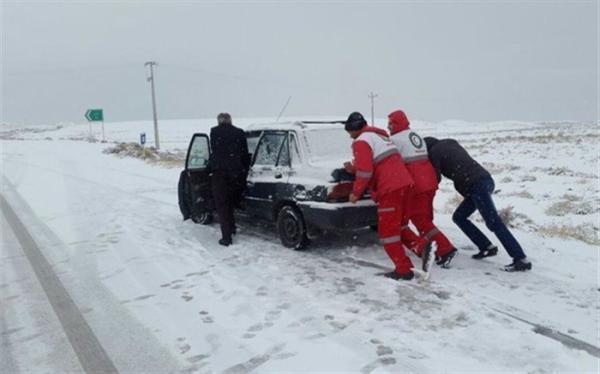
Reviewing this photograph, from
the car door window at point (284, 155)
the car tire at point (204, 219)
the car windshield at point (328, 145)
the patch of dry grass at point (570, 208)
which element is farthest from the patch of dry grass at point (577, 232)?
the car tire at point (204, 219)

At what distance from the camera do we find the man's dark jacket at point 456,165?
5871mm

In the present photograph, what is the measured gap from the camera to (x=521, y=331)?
169 inches

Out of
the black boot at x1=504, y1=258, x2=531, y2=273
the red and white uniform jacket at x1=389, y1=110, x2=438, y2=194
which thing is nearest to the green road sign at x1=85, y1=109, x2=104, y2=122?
the red and white uniform jacket at x1=389, y1=110, x2=438, y2=194

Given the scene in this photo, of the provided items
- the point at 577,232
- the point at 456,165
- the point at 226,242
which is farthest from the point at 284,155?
the point at 577,232

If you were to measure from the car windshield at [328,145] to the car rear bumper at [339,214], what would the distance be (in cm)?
65

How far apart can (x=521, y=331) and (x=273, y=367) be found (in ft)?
6.85

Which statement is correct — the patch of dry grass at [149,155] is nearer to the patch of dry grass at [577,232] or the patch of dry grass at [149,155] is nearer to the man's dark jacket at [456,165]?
the patch of dry grass at [577,232]

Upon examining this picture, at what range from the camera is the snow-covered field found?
396 centimetres

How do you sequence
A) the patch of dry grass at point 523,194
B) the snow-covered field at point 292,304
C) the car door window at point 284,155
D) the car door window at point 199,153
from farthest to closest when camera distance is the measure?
1. the patch of dry grass at point 523,194
2. the car door window at point 199,153
3. the car door window at point 284,155
4. the snow-covered field at point 292,304

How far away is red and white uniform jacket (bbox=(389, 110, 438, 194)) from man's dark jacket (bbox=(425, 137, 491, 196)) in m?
0.12

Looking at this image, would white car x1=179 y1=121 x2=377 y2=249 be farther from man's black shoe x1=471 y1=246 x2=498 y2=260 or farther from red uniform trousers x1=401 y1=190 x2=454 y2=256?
man's black shoe x1=471 y1=246 x2=498 y2=260

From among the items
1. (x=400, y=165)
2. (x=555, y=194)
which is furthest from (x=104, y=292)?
(x=555, y=194)

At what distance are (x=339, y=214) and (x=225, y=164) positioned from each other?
197 cm

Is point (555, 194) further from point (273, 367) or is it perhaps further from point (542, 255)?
point (273, 367)
